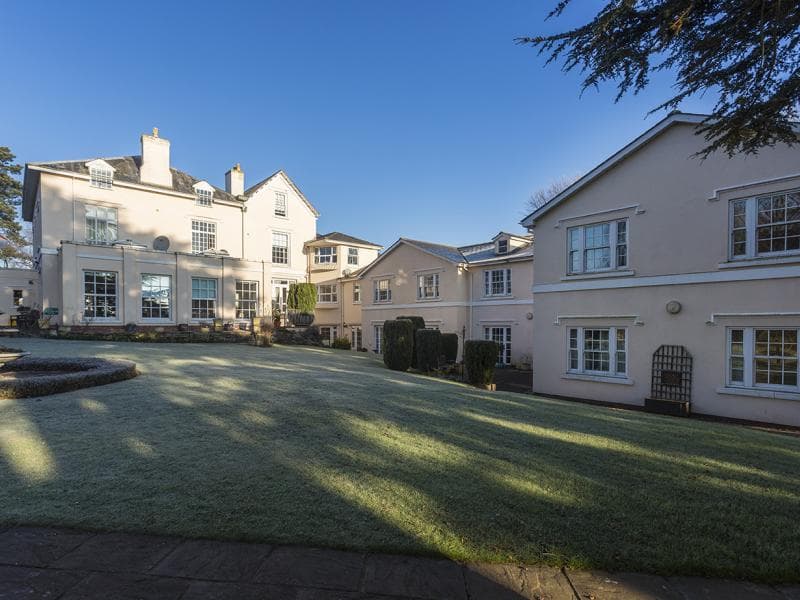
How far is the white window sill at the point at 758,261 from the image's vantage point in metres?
10.1

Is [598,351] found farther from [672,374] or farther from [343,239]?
[343,239]

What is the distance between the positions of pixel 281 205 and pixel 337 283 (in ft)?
22.9

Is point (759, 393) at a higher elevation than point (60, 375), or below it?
below

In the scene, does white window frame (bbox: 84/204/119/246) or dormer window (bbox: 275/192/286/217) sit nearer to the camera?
white window frame (bbox: 84/204/119/246)

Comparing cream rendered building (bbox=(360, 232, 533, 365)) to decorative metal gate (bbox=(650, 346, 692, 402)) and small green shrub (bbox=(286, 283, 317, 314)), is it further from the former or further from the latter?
decorative metal gate (bbox=(650, 346, 692, 402))

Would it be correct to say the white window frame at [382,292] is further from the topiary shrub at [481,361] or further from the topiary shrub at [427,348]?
the topiary shrub at [481,361]

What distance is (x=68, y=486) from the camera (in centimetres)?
402

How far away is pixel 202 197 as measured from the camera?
88.4 feet

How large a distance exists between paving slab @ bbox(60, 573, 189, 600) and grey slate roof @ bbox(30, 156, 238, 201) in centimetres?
2608

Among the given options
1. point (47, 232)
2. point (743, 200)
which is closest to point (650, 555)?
point (743, 200)

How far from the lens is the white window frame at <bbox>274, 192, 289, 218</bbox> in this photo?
100 feet

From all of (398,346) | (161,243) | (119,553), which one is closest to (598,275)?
(398,346)

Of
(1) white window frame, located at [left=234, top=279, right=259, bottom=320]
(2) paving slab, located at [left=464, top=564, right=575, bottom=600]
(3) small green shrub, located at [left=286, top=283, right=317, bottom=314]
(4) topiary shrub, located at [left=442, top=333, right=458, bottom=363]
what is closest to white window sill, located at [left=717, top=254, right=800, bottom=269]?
(2) paving slab, located at [left=464, top=564, right=575, bottom=600]

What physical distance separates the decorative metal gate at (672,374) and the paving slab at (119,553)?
1267 centimetres
